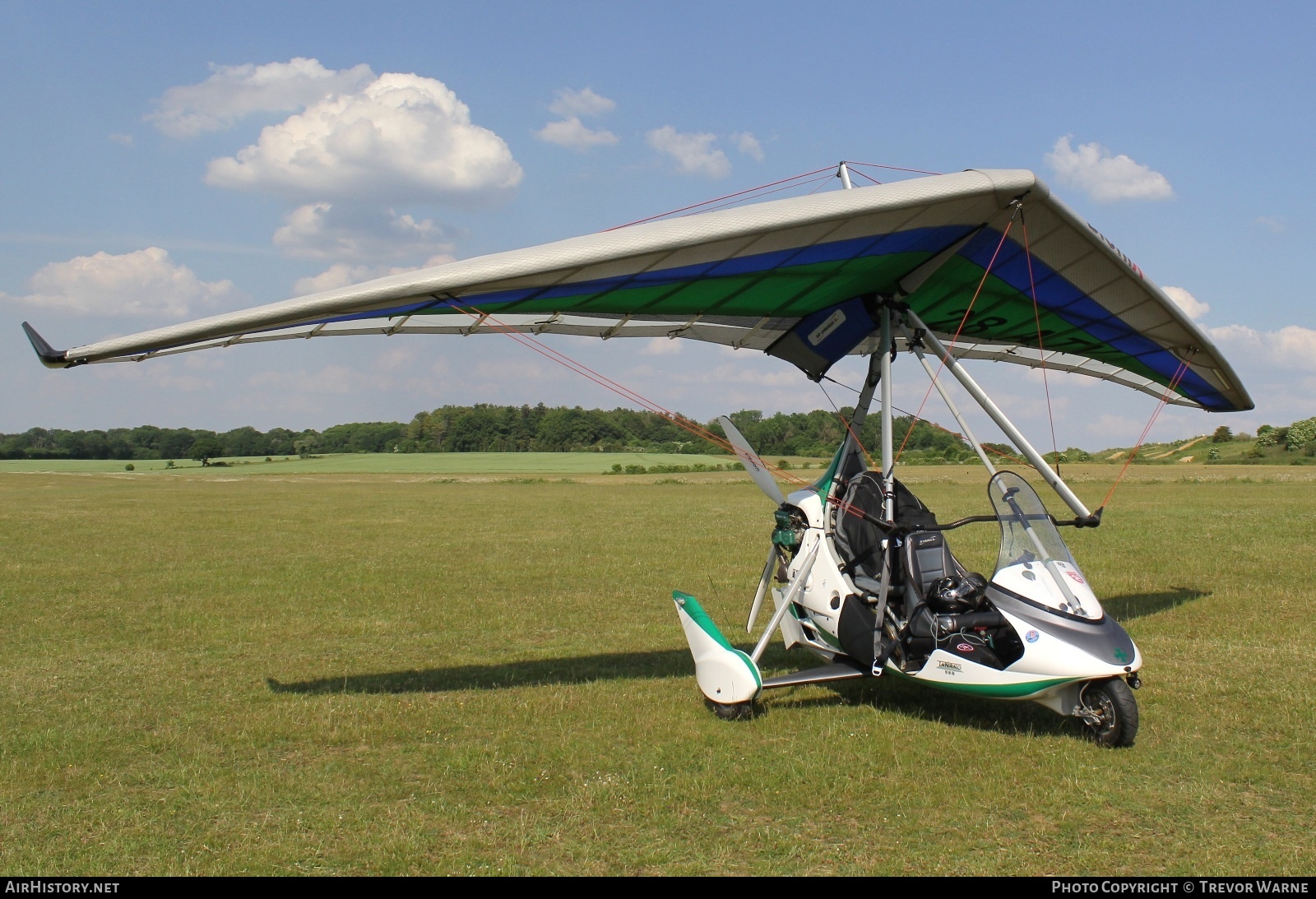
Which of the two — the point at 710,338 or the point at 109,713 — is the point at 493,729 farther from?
the point at 710,338

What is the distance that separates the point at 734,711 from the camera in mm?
6777

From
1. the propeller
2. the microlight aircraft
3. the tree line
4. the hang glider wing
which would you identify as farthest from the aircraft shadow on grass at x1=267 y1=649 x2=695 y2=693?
the tree line

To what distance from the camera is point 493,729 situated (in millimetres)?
6750

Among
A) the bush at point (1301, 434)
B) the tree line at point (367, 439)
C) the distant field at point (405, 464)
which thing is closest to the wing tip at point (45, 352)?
the tree line at point (367, 439)

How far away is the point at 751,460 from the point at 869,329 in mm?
1529

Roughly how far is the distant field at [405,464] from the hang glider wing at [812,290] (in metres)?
50.8

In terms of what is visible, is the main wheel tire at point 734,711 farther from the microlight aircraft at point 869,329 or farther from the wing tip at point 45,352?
the wing tip at point 45,352

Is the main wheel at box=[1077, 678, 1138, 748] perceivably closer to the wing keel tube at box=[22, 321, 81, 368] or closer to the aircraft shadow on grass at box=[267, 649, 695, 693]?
the aircraft shadow on grass at box=[267, 649, 695, 693]

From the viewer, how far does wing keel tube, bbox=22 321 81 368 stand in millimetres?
5801

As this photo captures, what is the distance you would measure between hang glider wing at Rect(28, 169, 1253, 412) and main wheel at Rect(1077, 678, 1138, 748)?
10.7 feet

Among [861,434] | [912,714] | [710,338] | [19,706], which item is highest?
[710,338]

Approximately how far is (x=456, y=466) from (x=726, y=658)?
60804 millimetres

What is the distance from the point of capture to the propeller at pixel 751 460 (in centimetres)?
809

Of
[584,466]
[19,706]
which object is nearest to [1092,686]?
[19,706]
